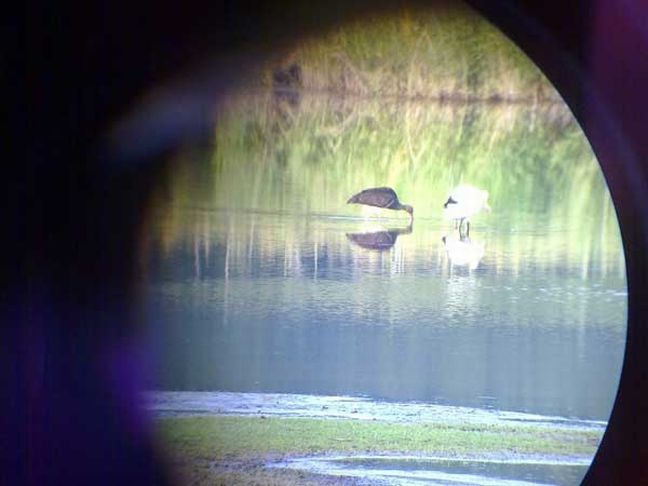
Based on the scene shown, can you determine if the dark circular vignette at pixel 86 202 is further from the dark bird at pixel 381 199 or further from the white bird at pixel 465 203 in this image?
the white bird at pixel 465 203

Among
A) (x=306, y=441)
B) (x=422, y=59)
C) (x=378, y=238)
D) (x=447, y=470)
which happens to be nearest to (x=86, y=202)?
(x=378, y=238)

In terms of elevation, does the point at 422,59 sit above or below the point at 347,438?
above

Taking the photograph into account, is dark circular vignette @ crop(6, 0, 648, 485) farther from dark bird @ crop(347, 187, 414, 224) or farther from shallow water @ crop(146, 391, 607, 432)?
dark bird @ crop(347, 187, 414, 224)

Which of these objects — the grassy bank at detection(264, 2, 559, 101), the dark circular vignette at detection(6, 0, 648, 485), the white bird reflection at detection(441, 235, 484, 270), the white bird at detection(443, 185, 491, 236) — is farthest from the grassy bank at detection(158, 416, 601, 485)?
the grassy bank at detection(264, 2, 559, 101)

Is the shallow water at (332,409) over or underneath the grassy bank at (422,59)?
underneath

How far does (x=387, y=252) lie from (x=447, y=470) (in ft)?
2.66

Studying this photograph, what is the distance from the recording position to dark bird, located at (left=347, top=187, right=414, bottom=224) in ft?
11.4

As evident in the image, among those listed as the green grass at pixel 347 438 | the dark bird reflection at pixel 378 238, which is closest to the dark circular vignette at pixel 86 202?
the green grass at pixel 347 438

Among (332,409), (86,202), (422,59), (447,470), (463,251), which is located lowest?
(447,470)

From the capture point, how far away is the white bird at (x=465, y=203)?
3.45 metres

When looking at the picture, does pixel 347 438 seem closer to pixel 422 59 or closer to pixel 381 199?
pixel 381 199

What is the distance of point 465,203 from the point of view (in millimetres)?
3467

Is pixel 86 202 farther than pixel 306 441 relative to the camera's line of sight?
Yes

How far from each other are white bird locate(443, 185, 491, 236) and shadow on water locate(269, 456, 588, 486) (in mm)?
840
